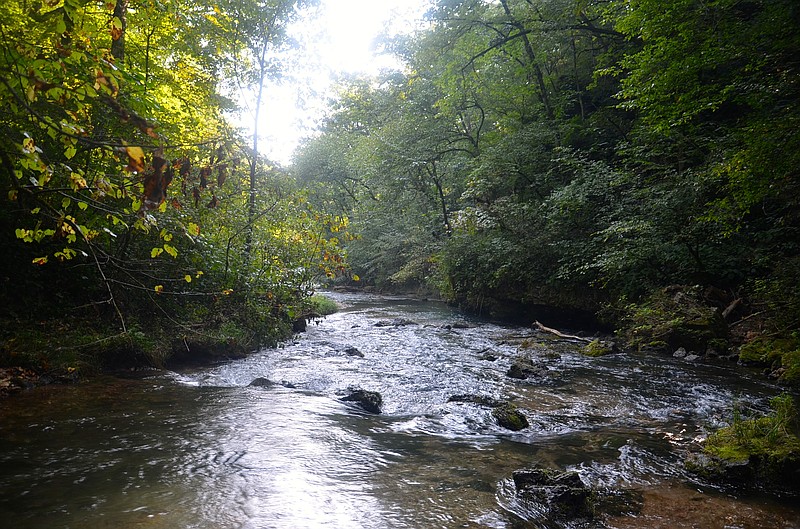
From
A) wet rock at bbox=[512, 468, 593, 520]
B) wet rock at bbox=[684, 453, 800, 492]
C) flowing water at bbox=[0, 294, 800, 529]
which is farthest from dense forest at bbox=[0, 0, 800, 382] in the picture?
wet rock at bbox=[684, 453, 800, 492]

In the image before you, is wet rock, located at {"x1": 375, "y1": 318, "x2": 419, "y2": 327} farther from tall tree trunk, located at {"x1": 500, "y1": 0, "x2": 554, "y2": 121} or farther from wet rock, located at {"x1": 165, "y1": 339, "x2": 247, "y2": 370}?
tall tree trunk, located at {"x1": 500, "y1": 0, "x2": 554, "y2": 121}

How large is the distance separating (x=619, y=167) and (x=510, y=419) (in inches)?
450

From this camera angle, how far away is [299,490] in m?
4.01

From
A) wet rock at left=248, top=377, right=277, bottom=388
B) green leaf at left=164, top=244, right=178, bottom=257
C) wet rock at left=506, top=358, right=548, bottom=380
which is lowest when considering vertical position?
wet rock at left=248, top=377, right=277, bottom=388

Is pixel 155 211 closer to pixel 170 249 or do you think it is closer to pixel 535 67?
pixel 170 249

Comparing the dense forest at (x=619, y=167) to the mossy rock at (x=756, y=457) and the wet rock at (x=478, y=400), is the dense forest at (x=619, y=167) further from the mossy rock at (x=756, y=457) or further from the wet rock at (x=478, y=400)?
the wet rock at (x=478, y=400)

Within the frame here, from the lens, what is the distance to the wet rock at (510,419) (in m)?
6.02

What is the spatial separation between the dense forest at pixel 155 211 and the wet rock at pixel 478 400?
3.89m

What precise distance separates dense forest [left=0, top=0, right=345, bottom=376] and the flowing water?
122cm

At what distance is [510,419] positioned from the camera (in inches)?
240

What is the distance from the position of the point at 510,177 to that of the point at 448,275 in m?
5.06

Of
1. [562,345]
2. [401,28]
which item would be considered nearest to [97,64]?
[562,345]

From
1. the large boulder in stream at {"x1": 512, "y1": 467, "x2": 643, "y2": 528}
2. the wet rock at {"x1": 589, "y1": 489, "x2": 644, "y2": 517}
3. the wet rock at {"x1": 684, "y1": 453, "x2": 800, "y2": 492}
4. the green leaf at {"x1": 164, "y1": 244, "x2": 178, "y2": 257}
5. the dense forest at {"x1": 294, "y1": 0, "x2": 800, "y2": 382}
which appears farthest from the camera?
the dense forest at {"x1": 294, "y1": 0, "x2": 800, "y2": 382}

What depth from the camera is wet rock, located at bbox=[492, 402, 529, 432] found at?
6.02m
